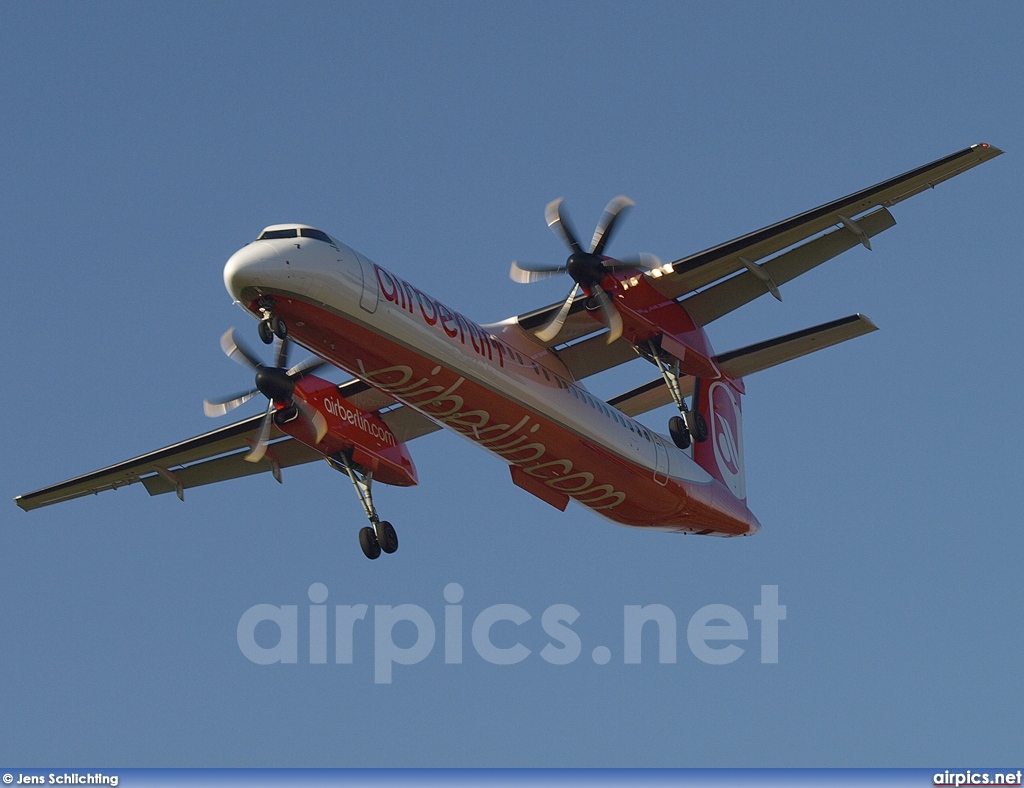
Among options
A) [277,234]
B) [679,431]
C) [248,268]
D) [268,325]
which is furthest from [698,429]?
[248,268]

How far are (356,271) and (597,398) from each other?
565 cm

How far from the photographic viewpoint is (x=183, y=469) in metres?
27.2

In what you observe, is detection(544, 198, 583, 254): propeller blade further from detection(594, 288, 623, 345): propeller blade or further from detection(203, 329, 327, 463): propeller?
detection(203, 329, 327, 463): propeller

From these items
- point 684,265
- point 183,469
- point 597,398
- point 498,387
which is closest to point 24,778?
point 183,469

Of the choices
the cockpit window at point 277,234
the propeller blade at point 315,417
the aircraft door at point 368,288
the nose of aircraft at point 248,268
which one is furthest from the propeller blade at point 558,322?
the nose of aircraft at point 248,268

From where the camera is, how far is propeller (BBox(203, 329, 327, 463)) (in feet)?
75.3

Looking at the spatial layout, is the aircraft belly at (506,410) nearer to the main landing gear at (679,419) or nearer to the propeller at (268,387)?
the main landing gear at (679,419)

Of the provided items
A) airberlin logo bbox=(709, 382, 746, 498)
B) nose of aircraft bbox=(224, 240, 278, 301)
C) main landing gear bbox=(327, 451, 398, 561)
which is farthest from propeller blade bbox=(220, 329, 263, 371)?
airberlin logo bbox=(709, 382, 746, 498)

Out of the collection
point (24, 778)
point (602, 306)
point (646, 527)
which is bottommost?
point (24, 778)

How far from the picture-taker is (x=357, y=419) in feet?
80.5

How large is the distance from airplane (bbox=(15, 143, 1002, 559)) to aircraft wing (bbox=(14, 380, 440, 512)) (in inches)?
1.9

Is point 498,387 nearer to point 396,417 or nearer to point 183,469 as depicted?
point 396,417

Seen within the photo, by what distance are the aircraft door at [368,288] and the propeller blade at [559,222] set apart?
12.1 ft

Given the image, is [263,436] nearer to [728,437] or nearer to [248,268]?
[248,268]
